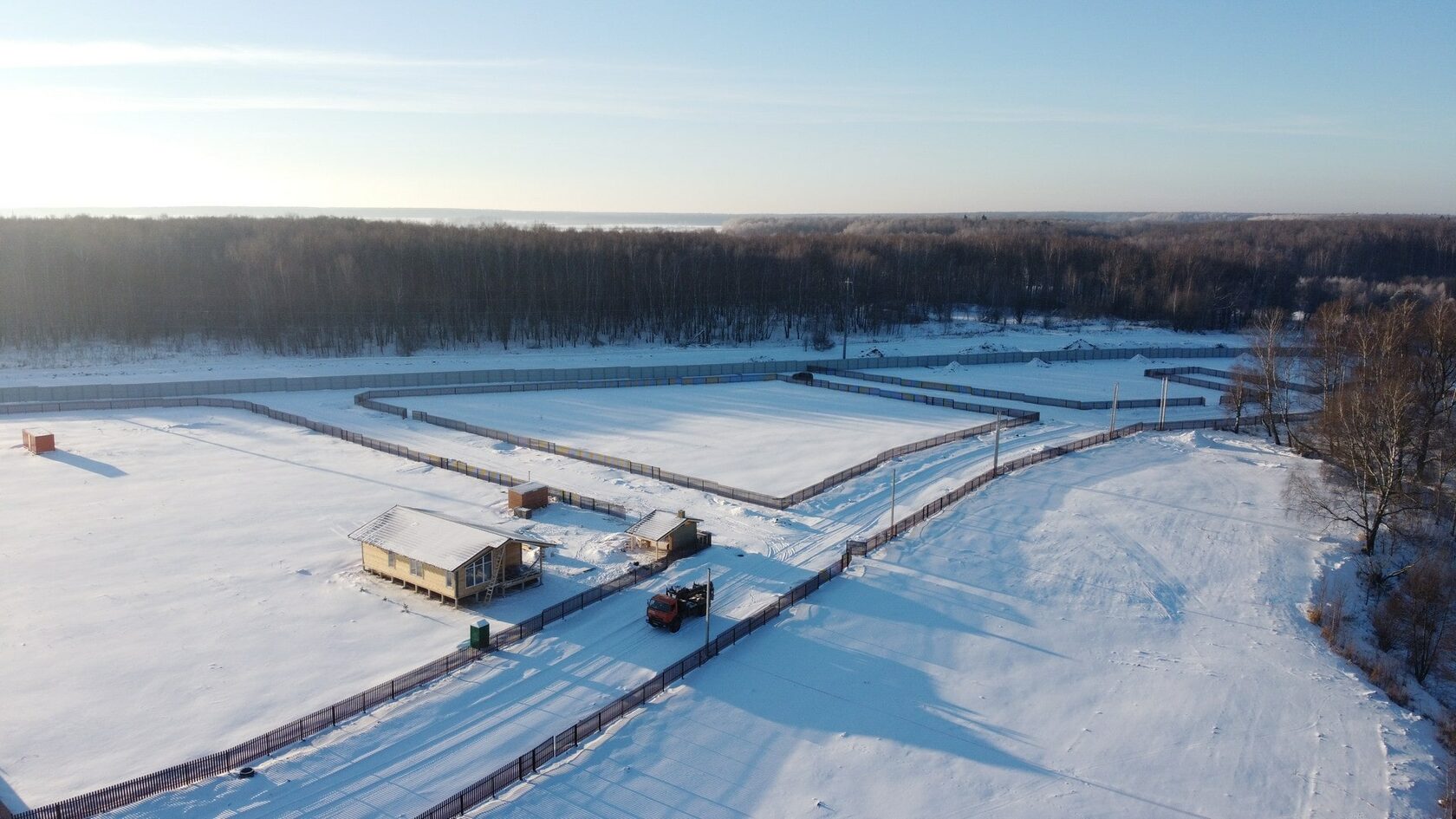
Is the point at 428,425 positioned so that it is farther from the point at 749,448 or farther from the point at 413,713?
the point at 413,713

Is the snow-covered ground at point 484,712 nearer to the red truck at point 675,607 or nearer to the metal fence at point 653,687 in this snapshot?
the red truck at point 675,607

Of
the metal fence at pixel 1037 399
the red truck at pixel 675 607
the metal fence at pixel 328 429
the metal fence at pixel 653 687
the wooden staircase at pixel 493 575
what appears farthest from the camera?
the metal fence at pixel 1037 399

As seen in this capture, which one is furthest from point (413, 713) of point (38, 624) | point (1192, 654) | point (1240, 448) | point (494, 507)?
point (1240, 448)

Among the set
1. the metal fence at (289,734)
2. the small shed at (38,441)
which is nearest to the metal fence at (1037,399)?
the metal fence at (289,734)

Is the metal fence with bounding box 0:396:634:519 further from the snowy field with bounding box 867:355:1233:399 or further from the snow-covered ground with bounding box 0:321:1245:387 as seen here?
the snowy field with bounding box 867:355:1233:399

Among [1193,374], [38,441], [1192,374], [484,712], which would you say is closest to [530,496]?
[484,712]

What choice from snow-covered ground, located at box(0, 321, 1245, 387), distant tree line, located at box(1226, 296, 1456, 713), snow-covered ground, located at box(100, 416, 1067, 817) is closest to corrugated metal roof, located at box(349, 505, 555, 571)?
snow-covered ground, located at box(100, 416, 1067, 817)
